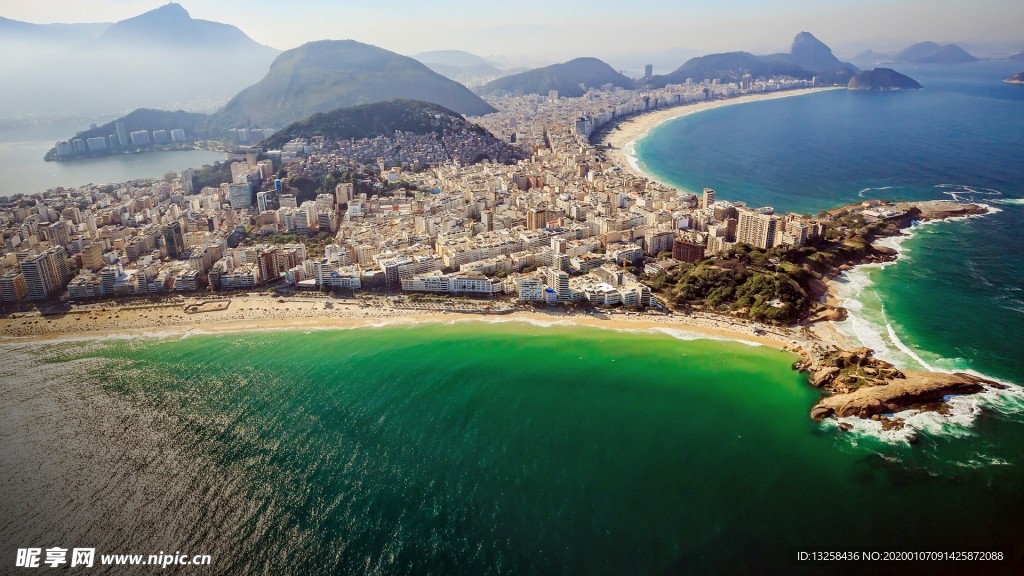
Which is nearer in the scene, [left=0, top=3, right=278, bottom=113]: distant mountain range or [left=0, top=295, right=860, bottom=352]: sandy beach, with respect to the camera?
[left=0, top=295, right=860, bottom=352]: sandy beach

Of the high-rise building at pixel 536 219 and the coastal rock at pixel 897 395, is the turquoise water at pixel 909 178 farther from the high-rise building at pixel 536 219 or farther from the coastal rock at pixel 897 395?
the high-rise building at pixel 536 219

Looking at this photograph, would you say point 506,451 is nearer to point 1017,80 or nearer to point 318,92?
point 318,92

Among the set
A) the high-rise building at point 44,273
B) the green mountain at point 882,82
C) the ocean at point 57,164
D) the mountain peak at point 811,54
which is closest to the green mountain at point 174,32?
the ocean at point 57,164

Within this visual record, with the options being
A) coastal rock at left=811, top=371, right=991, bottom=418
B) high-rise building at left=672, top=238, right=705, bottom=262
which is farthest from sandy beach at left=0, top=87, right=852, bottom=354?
high-rise building at left=672, top=238, right=705, bottom=262

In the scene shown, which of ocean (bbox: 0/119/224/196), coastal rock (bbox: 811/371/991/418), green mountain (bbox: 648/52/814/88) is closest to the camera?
→ coastal rock (bbox: 811/371/991/418)

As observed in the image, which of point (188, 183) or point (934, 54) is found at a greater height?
point (934, 54)

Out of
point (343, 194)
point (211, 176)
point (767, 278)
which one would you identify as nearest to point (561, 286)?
point (767, 278)

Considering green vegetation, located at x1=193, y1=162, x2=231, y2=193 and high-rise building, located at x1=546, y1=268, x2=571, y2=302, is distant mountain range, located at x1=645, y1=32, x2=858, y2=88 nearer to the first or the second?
green vegetation, located at x1=193, y1=162, x2=231, y2=193
